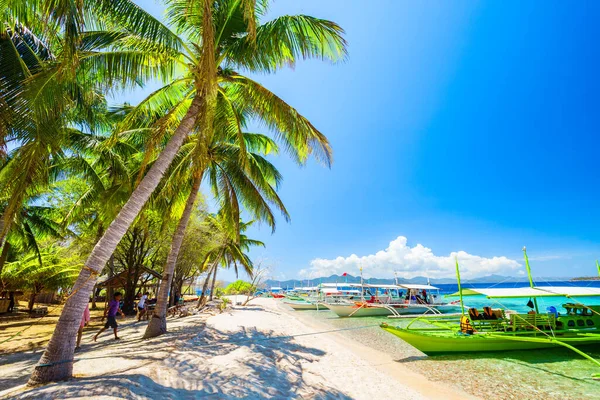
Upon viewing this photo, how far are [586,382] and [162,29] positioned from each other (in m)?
14.9

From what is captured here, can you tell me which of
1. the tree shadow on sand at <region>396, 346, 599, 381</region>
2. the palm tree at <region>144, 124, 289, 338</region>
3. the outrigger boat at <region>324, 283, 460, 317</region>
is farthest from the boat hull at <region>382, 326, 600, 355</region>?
the outrigger boat at <region>324, 283, 460, 317</region>

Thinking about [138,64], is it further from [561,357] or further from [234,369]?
[561,357]

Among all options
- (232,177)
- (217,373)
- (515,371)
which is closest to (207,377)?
(217,373)

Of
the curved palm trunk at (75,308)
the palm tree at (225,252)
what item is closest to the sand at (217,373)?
the curved palm trunk at (75,308)

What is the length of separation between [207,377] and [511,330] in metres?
12.5

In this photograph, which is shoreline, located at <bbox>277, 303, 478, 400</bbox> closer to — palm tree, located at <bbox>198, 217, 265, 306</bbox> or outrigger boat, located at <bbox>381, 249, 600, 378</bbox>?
outrigger boat, located at <bbox>381, 249, 600, 378</bbox>

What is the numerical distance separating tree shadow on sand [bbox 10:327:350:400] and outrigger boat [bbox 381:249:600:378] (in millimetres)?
4820

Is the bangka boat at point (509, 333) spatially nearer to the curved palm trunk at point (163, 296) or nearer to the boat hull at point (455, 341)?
the boat hull at point (455, 341)

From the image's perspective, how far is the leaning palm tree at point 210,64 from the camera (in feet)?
15.2

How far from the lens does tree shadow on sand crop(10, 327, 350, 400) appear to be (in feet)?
13.2

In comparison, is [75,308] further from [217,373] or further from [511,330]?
[511,330]

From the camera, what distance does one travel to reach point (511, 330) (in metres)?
11.4

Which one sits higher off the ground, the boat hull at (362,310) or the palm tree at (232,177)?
the palm tree at (232,177)

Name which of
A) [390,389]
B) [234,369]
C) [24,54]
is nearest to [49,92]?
[24,54]
